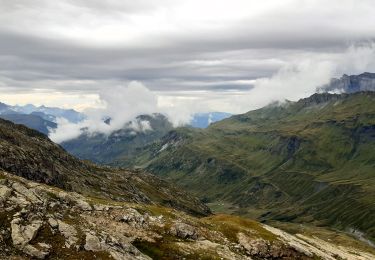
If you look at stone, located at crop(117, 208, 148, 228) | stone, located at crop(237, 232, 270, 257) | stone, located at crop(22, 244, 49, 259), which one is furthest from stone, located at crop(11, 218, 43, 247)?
stone, located at crop(237, 232, 270, 257)

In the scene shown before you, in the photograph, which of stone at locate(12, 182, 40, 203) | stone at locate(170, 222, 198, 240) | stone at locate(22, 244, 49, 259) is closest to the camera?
stone at locate(22, 244, 49, 259)

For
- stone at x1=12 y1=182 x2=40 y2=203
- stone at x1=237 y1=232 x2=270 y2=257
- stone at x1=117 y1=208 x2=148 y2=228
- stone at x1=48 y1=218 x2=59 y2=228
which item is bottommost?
stone at x1=237 y1=232 x2=270 y2=257

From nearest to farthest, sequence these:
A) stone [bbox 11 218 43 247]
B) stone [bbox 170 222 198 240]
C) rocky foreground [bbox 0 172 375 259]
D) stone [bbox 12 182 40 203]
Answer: stone [bbox 11 218 43 247] → rocky foreground [bbox 0 172 375 259] → stone [bbox 12 182 40 203] → stone [bbox 170 222 198 240]

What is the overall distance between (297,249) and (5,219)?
6410 cm

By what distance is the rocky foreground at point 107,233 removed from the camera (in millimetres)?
64500

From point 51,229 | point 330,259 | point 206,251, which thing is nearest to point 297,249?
point 330,259

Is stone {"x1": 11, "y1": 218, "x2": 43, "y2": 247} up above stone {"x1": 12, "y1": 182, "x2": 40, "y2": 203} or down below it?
below

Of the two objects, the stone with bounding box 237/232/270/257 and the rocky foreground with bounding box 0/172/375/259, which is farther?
the stone with bounding box 237/232/270/257

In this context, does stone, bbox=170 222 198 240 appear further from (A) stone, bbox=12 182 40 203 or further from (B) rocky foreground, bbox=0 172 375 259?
(A) stone, bbox=12 182 40 203

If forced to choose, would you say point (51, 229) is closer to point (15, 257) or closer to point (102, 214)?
point (15, 257)

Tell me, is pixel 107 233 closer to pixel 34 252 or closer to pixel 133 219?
pixel 133 219

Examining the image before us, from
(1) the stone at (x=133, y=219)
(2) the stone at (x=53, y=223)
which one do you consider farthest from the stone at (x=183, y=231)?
(2) the stone at (x=53, y=223)

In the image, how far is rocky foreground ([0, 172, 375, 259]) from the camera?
212 ft

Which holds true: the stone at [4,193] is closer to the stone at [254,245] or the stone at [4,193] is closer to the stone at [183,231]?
the stone at [183,231]
